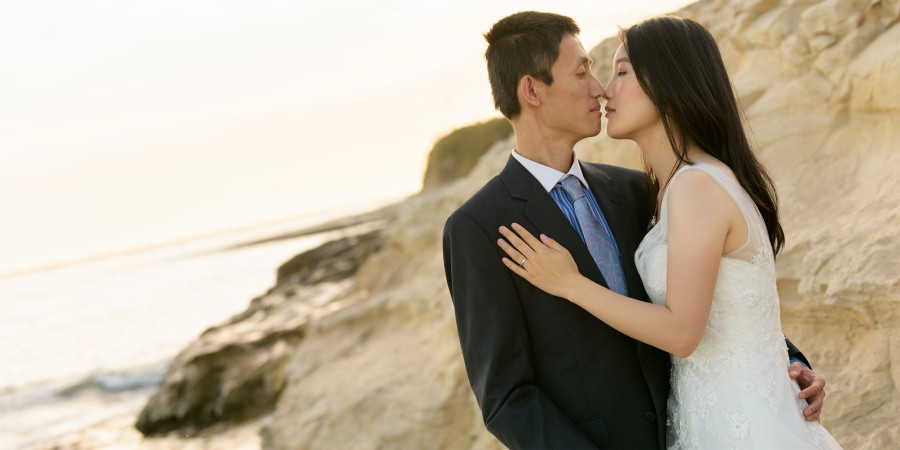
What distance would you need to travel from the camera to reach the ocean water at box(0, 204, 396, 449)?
14.6m

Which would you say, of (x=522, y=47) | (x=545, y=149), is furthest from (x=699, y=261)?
(x=522, y=47)

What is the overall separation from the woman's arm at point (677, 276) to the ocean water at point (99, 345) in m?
12.3

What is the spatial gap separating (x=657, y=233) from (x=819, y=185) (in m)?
2.84

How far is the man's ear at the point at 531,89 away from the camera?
119 inches

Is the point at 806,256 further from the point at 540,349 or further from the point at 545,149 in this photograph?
the point at 540,349

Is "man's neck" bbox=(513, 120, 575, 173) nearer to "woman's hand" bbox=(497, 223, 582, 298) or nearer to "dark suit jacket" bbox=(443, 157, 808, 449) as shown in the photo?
"dark suit jacket" bbox=(443, 157, 808, 449)

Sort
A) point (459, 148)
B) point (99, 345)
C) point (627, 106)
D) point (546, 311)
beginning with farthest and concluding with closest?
point (459, 148), point (99, 345), point (627, 106), point (546, 311)

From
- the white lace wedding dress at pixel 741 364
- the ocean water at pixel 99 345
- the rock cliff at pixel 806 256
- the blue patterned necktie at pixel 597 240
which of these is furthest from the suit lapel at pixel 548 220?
the ocean water at pixel 99 345

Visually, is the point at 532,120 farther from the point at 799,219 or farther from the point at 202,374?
the point at 202,374

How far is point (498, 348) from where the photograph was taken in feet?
8.68

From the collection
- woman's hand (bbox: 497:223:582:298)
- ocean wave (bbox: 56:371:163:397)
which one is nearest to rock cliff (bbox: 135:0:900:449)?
woman's hand (bbox: 497:223:582:298)

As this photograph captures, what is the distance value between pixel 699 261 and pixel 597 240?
0.51 m

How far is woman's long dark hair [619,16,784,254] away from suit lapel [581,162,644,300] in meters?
0.37

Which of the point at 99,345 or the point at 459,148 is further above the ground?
the point at 459,148
